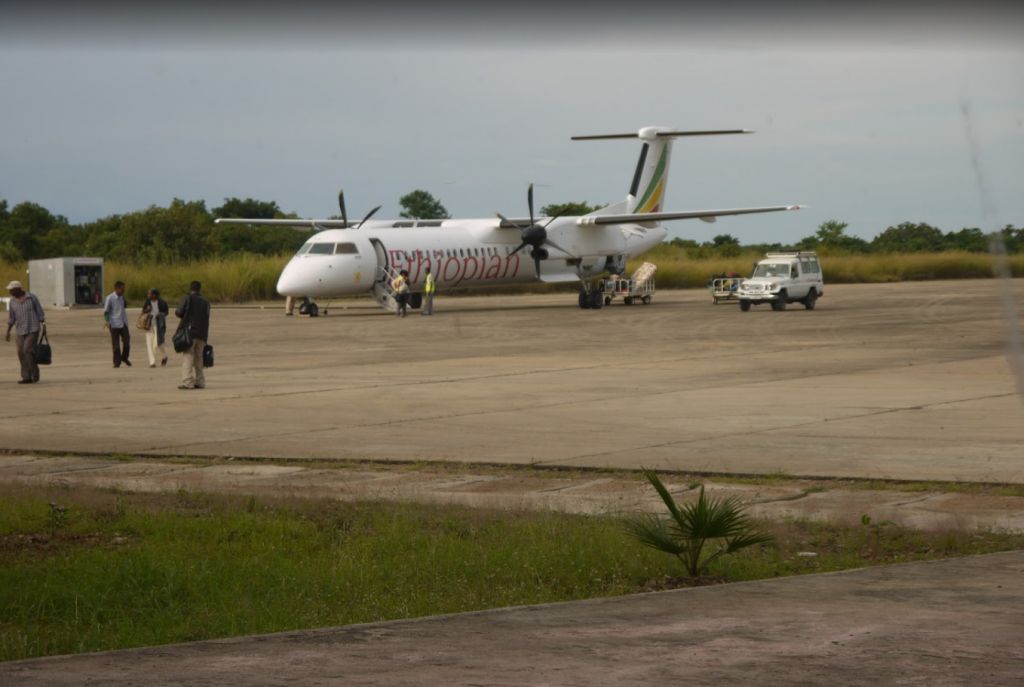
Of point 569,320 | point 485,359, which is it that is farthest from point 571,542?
point 569,320

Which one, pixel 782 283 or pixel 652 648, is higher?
pixel 782 283

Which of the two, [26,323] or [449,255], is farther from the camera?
[449,255]

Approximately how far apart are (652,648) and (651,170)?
57.2m

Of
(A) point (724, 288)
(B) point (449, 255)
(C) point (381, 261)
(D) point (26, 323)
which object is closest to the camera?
(D) point (26, 323)

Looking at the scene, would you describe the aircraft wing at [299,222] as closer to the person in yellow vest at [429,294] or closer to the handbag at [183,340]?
the person in yellow vest at [429,294]

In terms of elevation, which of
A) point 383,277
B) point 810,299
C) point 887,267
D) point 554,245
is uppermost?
point 554,245

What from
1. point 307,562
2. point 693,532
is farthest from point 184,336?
point 693,532

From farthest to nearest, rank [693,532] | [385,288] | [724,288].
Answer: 1. [724,288]
2. [385,288]
3. [693,532]

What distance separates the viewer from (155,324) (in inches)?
1117

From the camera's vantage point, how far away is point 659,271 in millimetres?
78750

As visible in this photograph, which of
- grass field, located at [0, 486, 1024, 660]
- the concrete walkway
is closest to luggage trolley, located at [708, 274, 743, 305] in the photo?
grass field, located at [0, 486, 1024, 660]

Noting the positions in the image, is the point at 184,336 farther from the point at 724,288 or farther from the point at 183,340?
the point at 724,288

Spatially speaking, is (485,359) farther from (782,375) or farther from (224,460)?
(224,460)

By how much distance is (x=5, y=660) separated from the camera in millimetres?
7070
